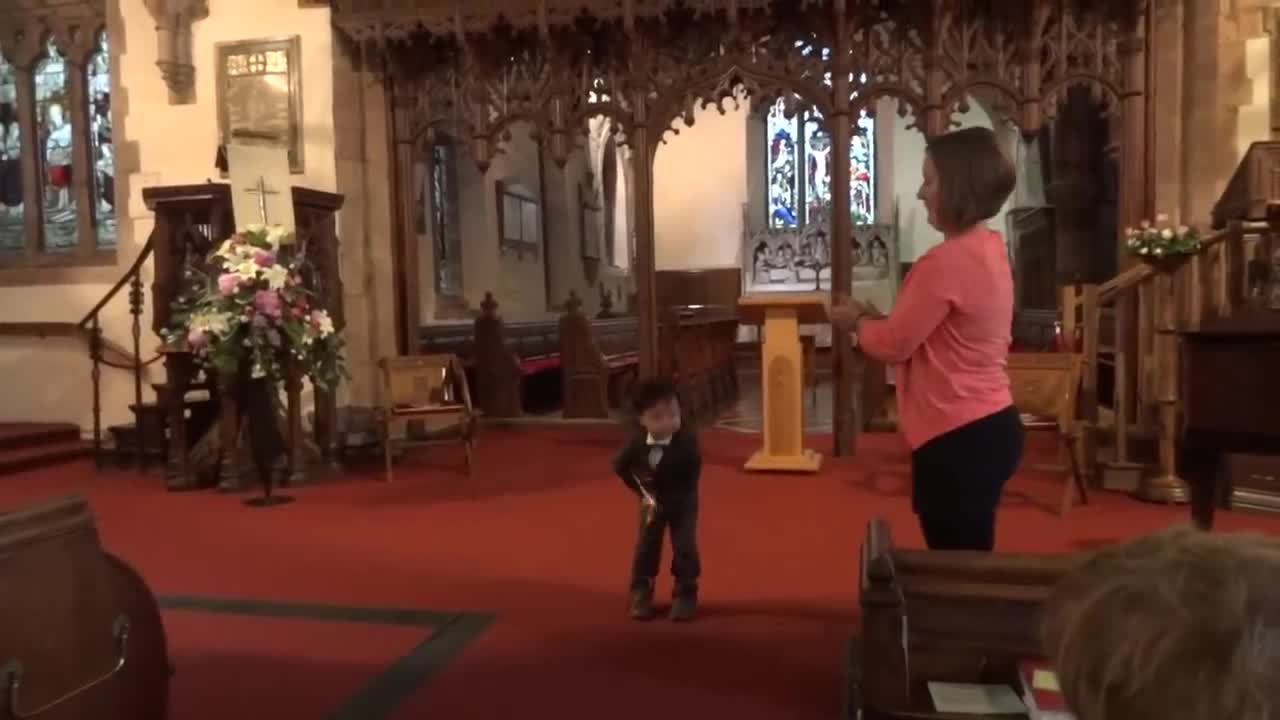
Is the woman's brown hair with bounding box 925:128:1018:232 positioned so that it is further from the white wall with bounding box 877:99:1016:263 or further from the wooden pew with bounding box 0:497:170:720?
the white wall with bounding box 877:99:1016:263

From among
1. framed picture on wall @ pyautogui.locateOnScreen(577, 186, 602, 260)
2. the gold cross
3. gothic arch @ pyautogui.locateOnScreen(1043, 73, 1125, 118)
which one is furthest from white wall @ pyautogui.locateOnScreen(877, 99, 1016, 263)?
the gold cross

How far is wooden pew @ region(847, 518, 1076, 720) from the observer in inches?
67.7

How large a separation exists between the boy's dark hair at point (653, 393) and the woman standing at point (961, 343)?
111 centimetres

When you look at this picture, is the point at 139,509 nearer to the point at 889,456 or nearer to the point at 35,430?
the point at 35,430

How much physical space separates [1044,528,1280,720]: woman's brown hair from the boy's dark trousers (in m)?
2.70

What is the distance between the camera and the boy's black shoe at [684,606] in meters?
3.54

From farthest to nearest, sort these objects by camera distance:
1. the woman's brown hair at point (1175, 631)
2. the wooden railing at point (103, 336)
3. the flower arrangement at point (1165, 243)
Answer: the wooden railing at point (103, 336) → the flower arrangement at point (1165, 243) → the woman's brown hair at point (1175, 631)

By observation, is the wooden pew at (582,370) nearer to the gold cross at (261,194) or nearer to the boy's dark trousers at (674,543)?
the gold cross at (261,194)

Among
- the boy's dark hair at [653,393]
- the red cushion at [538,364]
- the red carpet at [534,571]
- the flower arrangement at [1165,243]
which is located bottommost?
the red carpet at [534,571]

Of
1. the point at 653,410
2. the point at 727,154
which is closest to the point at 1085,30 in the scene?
the point at 653,410

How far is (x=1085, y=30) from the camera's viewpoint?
6.93 meters

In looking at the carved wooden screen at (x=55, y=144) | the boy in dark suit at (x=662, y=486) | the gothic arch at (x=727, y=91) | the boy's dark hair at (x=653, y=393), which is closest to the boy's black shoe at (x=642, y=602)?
the boy in dark suit at (x=662, y=486)

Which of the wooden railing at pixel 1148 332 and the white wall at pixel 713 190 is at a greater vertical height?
the white wall at pixel 713 190

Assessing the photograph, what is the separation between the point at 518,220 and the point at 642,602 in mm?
9424
